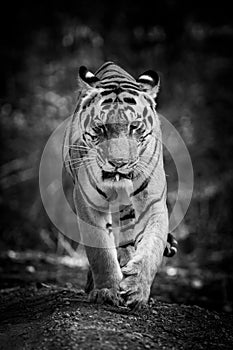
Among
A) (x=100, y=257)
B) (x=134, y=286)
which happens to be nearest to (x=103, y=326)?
(x=134, y=286)

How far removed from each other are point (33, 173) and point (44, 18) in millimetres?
3392

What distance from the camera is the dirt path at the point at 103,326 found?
279cm

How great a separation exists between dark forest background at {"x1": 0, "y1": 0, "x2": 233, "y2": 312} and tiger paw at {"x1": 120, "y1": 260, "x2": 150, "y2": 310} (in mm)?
5667

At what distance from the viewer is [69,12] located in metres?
11.6

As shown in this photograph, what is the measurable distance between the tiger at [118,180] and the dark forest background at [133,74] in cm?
519

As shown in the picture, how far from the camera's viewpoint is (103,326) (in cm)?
297

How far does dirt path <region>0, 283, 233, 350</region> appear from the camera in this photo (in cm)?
279

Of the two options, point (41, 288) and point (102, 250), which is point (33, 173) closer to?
→ point (41, 288)

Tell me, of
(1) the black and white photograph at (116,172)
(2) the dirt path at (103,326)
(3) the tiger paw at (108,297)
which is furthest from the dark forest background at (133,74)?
(3) the tiger paw at (108,297)

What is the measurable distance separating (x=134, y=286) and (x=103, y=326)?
0.99ft

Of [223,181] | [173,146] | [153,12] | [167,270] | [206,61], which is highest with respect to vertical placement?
[153,12]

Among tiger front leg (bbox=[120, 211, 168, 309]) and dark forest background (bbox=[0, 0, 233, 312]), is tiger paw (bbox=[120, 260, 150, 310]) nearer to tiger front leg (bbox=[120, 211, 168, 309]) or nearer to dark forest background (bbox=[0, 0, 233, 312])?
tiger front leg (bbox=[120, 211, 168, 309])

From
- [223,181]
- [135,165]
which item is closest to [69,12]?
[223,181]

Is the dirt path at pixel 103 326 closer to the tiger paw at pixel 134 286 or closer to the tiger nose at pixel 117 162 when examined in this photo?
the tiger paw at pixel 134 286
